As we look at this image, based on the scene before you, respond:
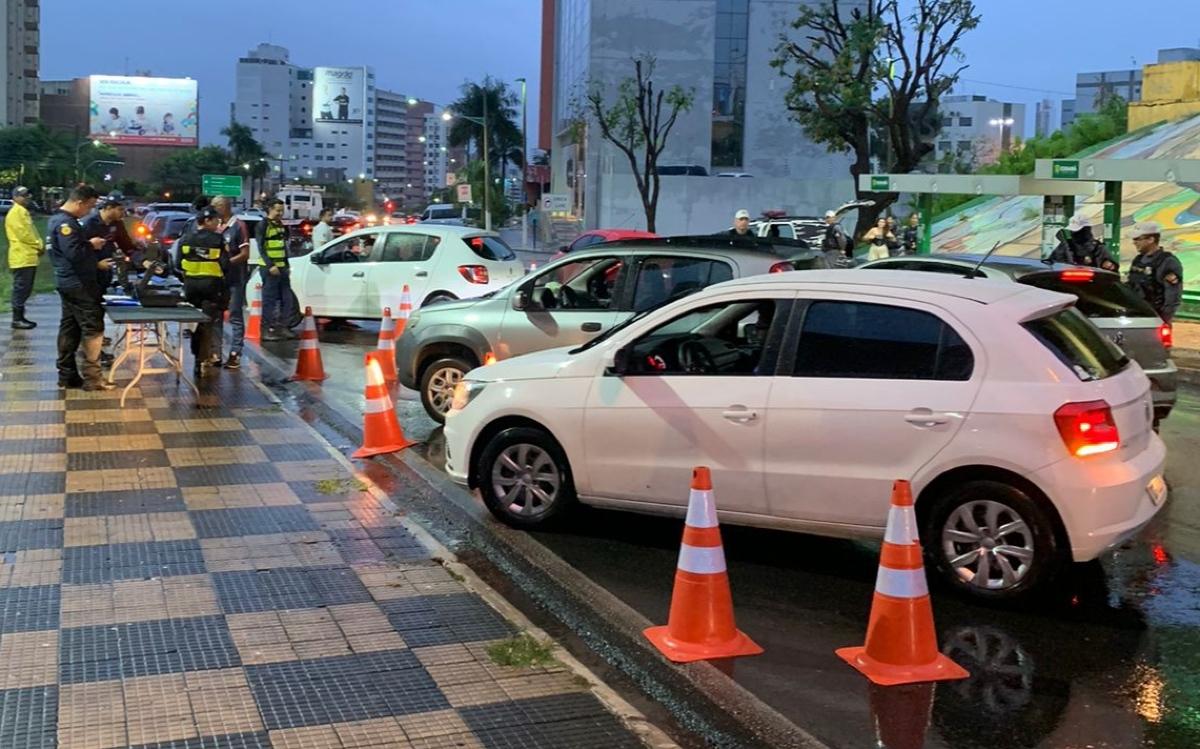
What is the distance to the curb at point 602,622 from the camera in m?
4.37

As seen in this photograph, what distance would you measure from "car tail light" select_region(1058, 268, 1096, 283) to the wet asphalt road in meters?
1.97

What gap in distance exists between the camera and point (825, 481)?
5.93 meters

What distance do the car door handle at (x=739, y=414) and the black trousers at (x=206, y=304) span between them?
784 centimetres

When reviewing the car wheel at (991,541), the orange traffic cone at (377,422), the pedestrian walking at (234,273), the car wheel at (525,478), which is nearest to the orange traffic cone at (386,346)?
the pedestrian walking at (234,273)

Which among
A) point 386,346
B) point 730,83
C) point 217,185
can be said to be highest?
point 730,83

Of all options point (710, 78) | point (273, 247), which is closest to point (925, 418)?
point (273, 247)

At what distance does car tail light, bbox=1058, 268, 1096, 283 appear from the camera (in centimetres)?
894

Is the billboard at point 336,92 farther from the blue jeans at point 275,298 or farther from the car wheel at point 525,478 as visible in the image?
the car wheel at point 525,478

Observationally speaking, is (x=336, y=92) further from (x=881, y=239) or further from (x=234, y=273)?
(x=234, y=273)

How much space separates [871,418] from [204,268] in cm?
885

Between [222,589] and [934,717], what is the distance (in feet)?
11.5

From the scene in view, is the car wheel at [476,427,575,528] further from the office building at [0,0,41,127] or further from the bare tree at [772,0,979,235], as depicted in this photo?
the office building at [0,0,41,127]

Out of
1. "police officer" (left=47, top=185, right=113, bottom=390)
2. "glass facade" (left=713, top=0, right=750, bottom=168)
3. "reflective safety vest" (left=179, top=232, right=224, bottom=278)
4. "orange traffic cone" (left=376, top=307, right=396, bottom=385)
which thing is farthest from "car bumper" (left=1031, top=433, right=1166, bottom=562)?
"glass facade" (left=713, top=0, right=750, bottom=168)

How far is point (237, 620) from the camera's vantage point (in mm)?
5375
